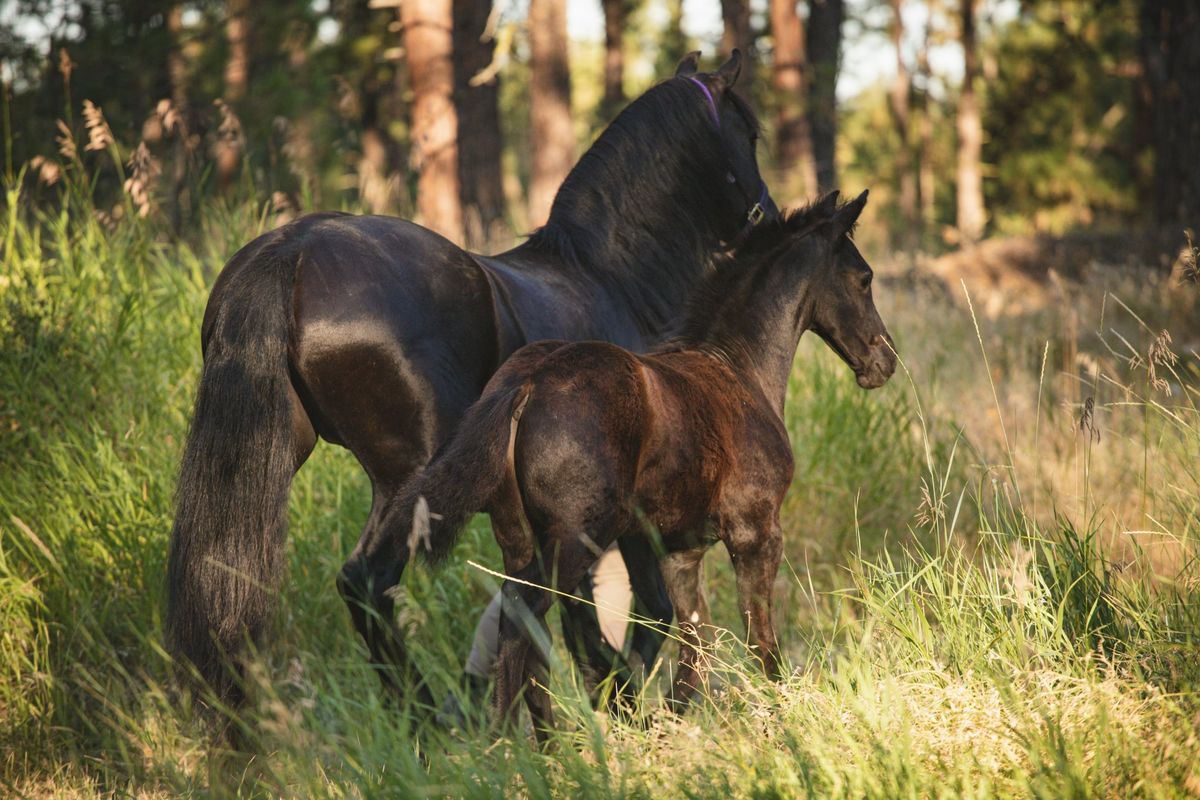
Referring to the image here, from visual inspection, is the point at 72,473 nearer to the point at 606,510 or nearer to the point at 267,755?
the point at 267,755

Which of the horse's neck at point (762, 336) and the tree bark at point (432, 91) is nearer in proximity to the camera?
the horse's neck at point (762, 336)

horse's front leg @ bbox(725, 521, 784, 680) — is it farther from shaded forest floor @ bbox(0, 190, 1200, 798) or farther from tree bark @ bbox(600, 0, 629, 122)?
tree bark @ bbox(600, 0, 629, 122)

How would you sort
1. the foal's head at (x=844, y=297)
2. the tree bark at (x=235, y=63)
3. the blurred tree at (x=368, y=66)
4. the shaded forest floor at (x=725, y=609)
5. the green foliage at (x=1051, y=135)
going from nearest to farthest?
1. the shaded forest floor at (x=725, y=609)
2. the foal's head at (x=844, y=297)
3. the tree bark at (x=235, y=63)
4. the blurred tree at (x=368, y=66)
5. the green foliage at (x=1051, y=135)

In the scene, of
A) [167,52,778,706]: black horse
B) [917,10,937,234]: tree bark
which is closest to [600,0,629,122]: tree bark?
[917,10,937,234]: tree bark

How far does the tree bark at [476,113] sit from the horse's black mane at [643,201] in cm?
1047

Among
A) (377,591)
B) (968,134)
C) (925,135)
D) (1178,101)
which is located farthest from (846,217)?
(925,135)

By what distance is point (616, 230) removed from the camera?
198 inches

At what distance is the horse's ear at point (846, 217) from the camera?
13.7 feet

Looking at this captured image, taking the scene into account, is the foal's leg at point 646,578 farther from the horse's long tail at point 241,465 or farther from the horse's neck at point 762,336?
the horse's long tail at point 241,465

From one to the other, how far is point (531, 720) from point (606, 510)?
3.08 ft

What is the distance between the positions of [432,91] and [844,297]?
19.0 ft

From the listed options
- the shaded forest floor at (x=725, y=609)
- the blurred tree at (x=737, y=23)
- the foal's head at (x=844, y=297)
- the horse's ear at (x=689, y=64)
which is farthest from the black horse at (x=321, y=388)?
the blurred tree at (x=737, y=23)

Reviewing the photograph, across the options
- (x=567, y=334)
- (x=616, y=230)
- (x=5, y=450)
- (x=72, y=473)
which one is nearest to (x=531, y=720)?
(x=567, y=334)

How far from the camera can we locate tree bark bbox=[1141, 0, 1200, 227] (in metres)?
10.0
